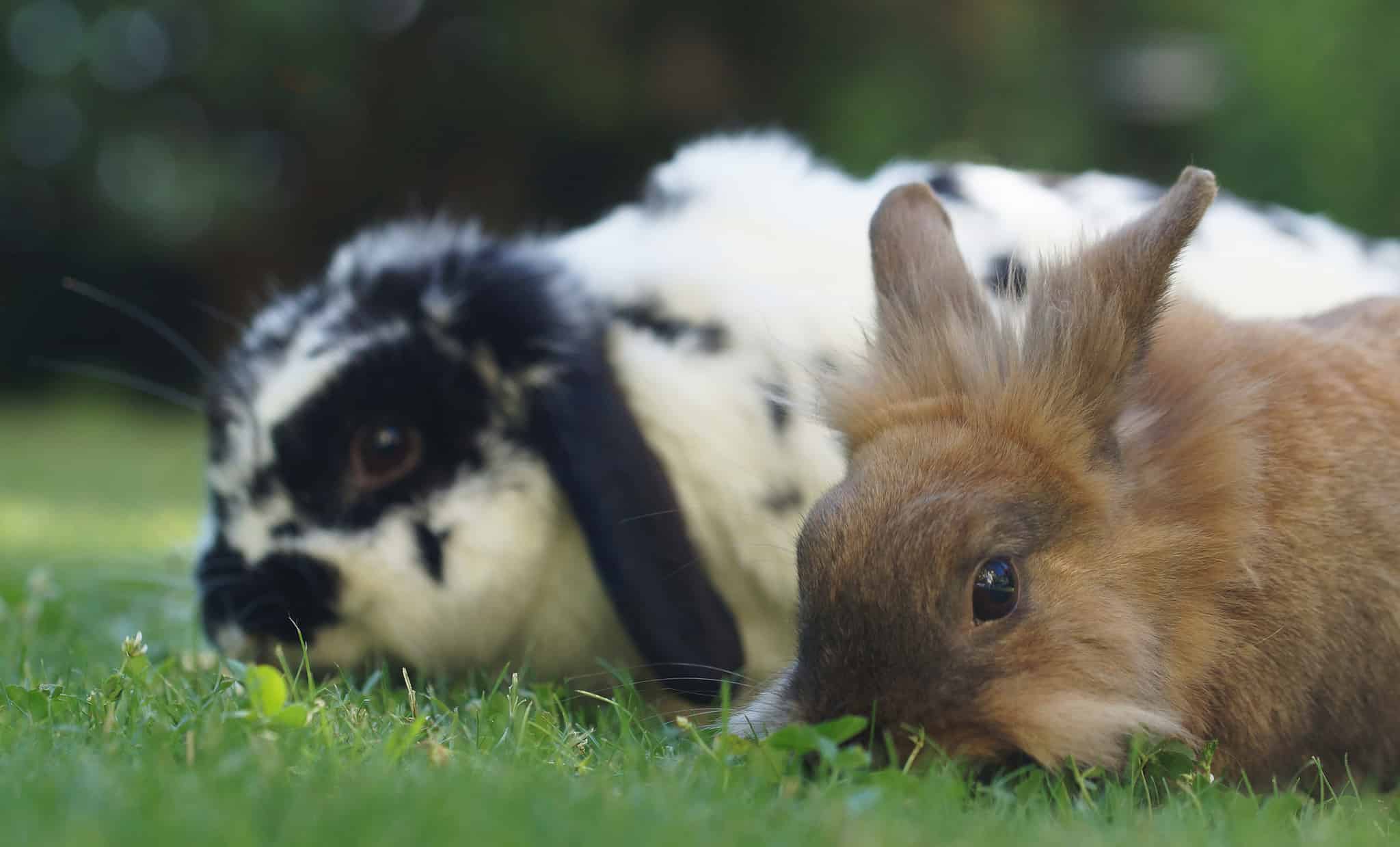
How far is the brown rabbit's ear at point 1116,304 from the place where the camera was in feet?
6.83

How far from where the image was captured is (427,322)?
3.04m

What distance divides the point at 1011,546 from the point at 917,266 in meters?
0.66

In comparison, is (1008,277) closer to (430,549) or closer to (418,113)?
(430,549)

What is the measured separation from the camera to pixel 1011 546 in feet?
6.40

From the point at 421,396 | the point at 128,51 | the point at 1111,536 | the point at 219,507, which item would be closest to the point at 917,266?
the point at 1111,536

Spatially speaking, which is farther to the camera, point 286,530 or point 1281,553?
point 286,530

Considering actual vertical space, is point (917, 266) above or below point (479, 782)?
above

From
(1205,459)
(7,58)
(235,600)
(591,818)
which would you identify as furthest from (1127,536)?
(7,58)

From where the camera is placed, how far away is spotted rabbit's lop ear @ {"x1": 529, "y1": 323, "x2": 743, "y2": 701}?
273cm

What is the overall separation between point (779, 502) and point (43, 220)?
1224 centimetres

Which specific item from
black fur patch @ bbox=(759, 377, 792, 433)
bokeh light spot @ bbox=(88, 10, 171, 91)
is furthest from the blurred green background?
black fur patch @ bbox=(759, 377, 792, 433)

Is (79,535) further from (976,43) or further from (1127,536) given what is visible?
(976,43)

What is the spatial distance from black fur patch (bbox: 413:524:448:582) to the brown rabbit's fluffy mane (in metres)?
0.99

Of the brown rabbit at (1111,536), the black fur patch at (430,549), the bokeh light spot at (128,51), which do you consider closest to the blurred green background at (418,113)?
the bokeh light spot at (128,51)
